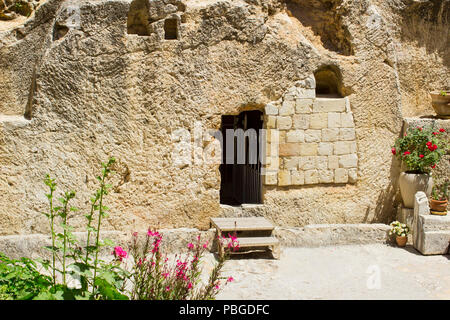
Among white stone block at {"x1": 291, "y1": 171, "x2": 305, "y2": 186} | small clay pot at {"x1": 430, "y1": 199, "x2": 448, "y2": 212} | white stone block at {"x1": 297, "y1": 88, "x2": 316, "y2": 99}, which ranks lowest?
small clay pot at {"x1": 430, "y1": 199, "x2": 448, "y2": 212}

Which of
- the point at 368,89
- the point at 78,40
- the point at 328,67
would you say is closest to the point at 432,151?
the point at 368,89

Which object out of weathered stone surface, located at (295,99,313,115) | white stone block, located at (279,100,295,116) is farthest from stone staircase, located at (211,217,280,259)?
weathered stone surface, located at (295,99,313,115)

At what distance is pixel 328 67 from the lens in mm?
8484

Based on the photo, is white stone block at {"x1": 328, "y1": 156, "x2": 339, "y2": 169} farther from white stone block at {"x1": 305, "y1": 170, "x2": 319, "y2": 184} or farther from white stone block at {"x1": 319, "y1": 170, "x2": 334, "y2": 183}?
white stone block at {"x1": 305, "y1": 170, "x2": 319, "y2": 184}

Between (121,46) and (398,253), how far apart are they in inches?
195

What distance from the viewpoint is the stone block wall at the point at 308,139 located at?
827 cm

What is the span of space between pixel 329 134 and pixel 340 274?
2265 millimetres

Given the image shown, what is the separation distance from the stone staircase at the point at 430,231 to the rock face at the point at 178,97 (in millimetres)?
813

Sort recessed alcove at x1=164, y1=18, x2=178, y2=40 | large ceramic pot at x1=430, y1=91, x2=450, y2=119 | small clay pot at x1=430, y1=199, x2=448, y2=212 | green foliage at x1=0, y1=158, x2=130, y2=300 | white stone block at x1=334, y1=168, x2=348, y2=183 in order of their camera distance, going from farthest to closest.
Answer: large ceramic pot at x1=430, y1=91, x2=450, y2=119 < white stone block at x1=334, y1=168, x2=348, y2=183 < small clay pot at x1=430, y1=199, x2=448, y2=212 < recessed alcove at x1=164, y1=18, x2=178, y2=40 < green foliage at x1=0, y1=158, x2=130, y2=300

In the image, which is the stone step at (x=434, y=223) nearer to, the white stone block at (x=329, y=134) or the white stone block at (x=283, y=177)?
the white stone block at (x=329, y=134)

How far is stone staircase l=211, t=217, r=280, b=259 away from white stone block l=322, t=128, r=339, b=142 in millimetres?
1566

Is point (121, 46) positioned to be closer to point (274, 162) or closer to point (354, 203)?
point (274, 162)

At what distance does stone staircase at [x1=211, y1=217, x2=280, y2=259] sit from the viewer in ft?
25.0

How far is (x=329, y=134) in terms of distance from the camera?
8.44 metres
